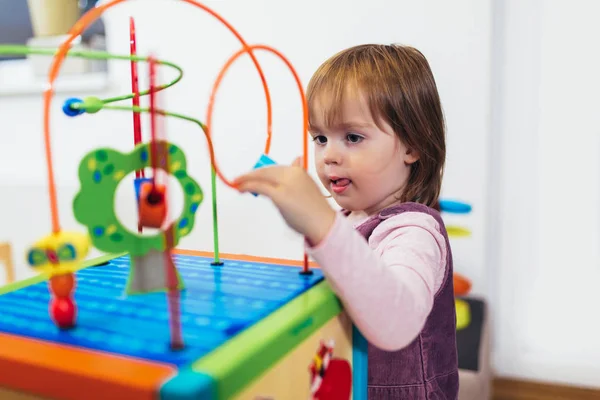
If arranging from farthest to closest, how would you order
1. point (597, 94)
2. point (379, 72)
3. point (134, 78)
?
point (597, 94) < point (379, 72) < point (134, 78)

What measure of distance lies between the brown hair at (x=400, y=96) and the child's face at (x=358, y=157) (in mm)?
12

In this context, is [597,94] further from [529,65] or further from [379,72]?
[379,72]

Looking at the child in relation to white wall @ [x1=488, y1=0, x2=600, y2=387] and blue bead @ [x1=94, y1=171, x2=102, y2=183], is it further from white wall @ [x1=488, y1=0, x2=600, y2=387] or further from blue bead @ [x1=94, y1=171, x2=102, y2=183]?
white wall @ [x1=488, y1=0, x2=600, y2=387]

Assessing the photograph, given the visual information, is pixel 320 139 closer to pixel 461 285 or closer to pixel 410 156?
pixel 410 156

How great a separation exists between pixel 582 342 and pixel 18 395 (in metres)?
1.23

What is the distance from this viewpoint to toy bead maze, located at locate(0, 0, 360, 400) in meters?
0.34

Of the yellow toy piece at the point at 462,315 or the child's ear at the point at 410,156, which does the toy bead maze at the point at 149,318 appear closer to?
the child's ear at the point at 410,156

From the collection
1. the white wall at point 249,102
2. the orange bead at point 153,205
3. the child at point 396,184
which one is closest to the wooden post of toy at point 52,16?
the white wall at point 249,102

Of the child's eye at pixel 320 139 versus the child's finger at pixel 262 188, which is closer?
the child's finger at pixel 262 188

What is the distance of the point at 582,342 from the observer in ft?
4.09

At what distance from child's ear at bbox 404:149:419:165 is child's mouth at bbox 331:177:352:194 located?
0.30ft

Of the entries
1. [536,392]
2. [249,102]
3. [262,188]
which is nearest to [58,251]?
[262,188]

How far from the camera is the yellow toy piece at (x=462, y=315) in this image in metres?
1.13

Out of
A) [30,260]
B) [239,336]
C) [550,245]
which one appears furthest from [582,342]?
[30,260]
